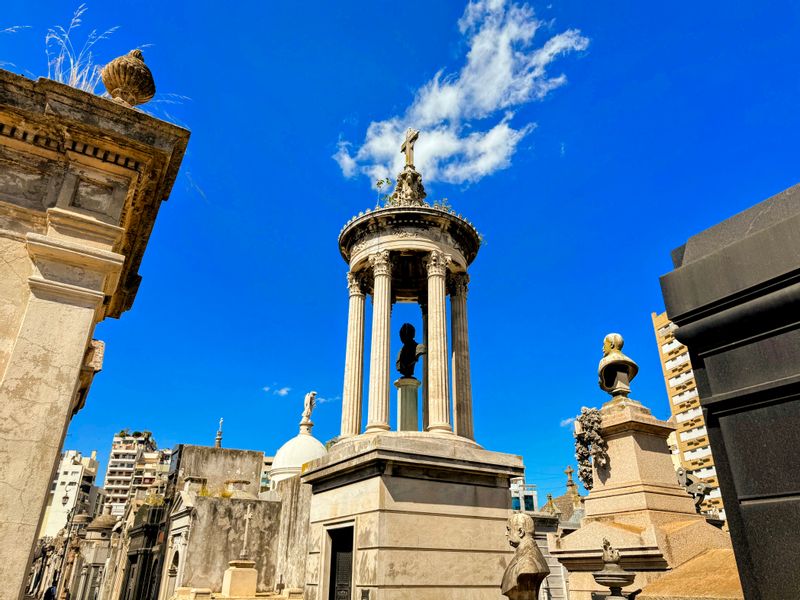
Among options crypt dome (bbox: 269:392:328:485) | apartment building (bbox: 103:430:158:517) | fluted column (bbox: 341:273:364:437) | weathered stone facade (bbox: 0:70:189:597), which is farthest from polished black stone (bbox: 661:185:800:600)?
apartment building (bbox: 103:430:158:517)

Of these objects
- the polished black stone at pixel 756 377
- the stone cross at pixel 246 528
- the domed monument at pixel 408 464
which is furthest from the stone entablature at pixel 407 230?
the stone cross at pixel 246 528

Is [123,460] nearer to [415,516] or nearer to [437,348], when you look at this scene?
[437,348]

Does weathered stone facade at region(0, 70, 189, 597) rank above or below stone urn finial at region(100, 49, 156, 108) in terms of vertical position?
below

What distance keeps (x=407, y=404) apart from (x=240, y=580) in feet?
40.6

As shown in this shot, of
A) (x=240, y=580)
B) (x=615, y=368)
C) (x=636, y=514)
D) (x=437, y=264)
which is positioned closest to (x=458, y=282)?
(x=437, y=264)

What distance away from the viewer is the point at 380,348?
12281mm

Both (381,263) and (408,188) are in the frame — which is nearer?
(381,263)

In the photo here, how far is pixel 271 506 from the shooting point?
77.5 ft

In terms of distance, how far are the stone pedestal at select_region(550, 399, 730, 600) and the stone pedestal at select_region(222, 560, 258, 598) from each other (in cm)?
1635

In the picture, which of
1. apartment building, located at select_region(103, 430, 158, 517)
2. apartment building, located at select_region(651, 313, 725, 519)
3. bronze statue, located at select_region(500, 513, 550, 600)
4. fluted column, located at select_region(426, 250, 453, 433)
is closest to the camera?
bronze statue, located at select_region(500, 513, 550, 600)

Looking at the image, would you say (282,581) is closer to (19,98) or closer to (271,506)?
(271,506)

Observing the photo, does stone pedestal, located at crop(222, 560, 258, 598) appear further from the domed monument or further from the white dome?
the domed monument

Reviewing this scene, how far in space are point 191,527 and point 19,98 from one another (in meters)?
22.4

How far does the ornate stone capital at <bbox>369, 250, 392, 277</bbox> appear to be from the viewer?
522 inches
